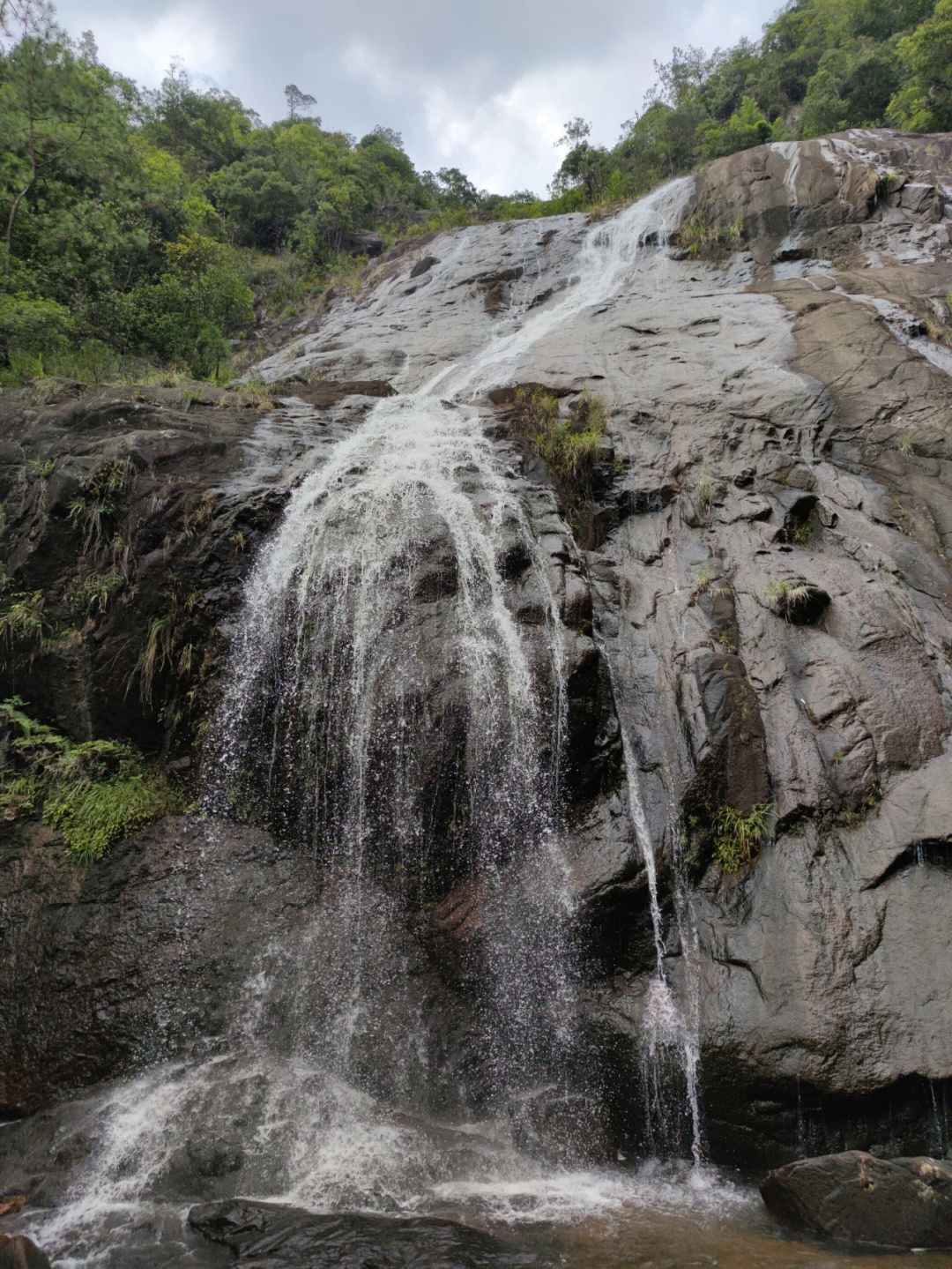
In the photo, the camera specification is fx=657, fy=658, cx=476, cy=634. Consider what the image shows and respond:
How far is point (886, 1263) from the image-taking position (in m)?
3.52

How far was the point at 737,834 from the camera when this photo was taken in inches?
228

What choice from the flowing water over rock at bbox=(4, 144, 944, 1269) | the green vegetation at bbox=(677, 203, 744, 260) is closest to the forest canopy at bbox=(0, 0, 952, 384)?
the green vegetation at bbox=(677, 203, 744, 260)

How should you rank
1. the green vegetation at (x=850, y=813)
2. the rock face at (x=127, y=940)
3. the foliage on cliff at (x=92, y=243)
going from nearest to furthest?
1. the rock face at (x=127, y=940)
2. the green vegetation at (x=850, y=813)
3. the foliage on cliff at (x=92, y=243)

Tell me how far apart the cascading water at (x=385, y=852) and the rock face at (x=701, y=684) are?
0.23 metres

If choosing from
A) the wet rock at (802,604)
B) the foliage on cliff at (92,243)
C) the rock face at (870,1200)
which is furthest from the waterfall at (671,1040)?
the foliage on cliff at (92,243)

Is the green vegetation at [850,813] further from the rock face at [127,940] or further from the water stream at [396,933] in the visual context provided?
the rock face at [127,940]

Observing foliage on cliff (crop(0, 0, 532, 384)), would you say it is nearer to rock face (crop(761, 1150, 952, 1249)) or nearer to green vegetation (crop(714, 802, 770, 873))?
green vegetation (crop(714, 802, 770, 873))

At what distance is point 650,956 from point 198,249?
18.0m

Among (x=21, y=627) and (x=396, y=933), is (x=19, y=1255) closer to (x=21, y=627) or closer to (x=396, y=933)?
(x=396, y=933)

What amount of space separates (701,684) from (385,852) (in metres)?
3.48

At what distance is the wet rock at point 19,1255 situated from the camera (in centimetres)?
337

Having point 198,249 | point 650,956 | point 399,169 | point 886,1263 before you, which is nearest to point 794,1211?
point 886,1263

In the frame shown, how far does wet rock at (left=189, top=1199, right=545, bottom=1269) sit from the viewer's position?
3488 mm

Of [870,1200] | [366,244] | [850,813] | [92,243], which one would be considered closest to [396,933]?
[870,1200]
